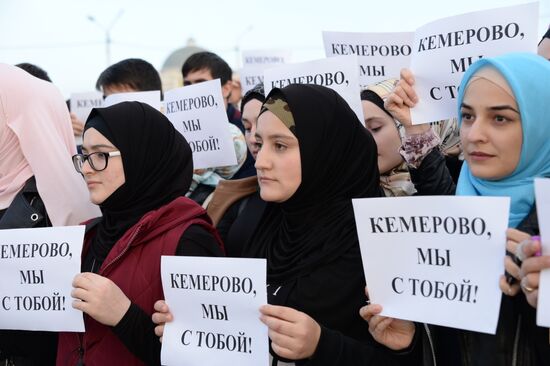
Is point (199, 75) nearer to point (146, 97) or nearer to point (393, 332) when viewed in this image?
point (146, 97)

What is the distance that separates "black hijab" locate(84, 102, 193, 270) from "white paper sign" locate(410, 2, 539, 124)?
3.78 ft

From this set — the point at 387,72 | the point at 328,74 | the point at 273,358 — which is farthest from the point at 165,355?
the point at 387,72

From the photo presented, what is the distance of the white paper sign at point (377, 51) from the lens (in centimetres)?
399

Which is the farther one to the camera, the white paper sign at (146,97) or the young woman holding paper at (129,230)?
the white paper sign at (146,97)

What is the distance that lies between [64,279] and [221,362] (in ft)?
2.71

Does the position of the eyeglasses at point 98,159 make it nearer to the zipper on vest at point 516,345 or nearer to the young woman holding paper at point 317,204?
the young woman holding paper at point 317,204

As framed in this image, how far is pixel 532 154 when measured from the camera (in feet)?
7.06

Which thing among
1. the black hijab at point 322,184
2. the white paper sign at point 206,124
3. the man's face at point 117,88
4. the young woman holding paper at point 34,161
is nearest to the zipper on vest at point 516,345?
the black hijab at point 322,184

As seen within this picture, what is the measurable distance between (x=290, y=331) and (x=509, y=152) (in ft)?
3.08

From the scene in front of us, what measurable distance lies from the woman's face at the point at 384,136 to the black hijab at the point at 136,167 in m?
0.99

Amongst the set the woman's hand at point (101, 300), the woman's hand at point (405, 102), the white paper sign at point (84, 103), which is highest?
the white paper sign at point (84, 103)

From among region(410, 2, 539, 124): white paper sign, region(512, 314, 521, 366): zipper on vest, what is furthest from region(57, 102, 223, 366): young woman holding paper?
region(512, 314, 521, 366): zipper on vest

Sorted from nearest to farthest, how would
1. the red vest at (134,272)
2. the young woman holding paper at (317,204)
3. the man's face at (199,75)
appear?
the young woman holding paper at (317,204)
the red vest at (134,272)
the man's face at (199,75)

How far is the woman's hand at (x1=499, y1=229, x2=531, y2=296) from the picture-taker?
72.3 inches
